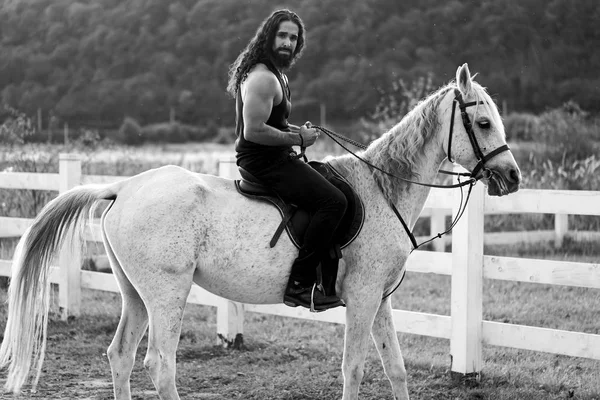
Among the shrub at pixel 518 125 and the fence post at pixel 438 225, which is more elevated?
the shrub at pixel 518 125

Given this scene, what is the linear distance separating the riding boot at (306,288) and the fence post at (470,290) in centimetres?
158

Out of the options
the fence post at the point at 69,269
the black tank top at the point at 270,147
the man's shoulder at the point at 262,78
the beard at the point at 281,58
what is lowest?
the fence post at the point at 69,269

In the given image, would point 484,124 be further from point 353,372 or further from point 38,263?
point 38,263

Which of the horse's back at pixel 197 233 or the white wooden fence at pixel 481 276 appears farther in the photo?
the white wooden fence at pixel 481 276

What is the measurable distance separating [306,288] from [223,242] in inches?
24.7

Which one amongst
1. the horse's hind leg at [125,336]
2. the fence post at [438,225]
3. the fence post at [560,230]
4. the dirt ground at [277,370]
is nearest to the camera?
the horse's hind leg at [125,336]

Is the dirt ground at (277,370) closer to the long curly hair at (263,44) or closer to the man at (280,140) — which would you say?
the man at (280,140)

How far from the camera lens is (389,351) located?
5414 millimetres

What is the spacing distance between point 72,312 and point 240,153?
15.6 feet

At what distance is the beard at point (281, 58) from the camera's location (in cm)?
504

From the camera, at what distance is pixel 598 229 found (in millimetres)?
14094

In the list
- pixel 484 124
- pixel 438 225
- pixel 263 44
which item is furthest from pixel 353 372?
pixel 438 225

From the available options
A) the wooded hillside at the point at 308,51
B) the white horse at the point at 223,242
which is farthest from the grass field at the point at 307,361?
the wooded hillside at the point at 308,51

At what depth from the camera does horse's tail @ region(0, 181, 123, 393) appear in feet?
16.9
